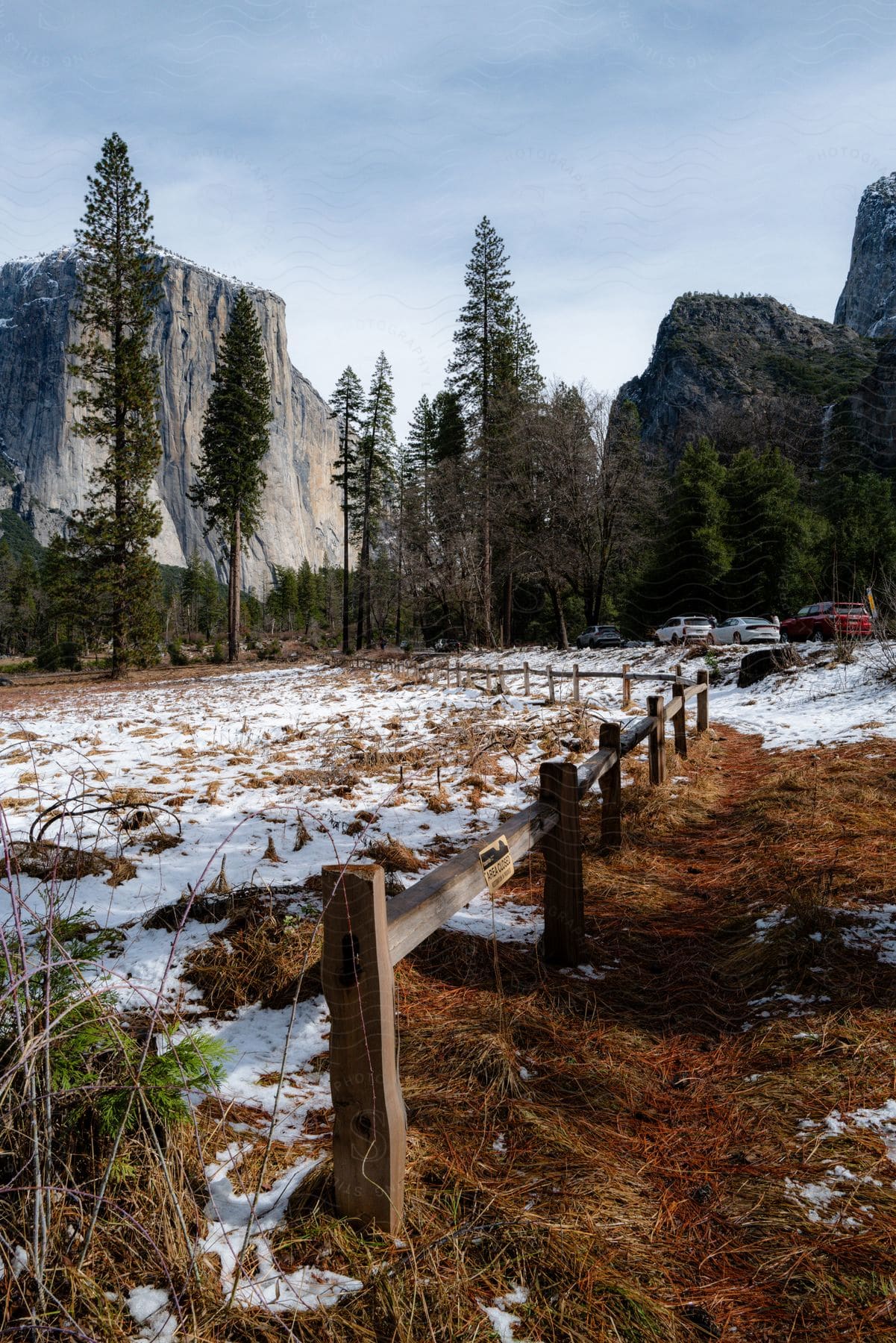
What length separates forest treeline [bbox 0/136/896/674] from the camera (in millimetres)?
24172

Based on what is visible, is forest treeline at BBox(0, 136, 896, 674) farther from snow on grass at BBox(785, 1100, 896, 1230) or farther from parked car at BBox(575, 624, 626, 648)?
snow on grass at BBox(785, 1100, 896, 1230)

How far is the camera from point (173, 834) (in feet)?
16.7

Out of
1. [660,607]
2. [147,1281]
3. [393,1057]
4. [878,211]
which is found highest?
[878,211]

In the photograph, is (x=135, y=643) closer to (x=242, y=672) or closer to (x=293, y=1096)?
→ (x=242, y=672)

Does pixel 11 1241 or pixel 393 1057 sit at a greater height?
pixel 393 1057

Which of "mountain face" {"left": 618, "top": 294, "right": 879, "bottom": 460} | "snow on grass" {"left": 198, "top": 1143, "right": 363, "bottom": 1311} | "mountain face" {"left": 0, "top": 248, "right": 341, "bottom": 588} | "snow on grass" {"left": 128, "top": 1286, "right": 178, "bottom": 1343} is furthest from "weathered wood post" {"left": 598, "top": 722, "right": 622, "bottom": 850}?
"mountain face" {"left": 0, "top": 248, "right": 341, "bottom": 588}

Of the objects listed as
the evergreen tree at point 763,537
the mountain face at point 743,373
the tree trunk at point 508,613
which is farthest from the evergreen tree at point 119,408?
the mountain face at point 743,373

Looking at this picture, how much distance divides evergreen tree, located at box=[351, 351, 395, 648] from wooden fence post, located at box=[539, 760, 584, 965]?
3730cm

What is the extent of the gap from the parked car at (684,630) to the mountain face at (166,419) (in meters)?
131

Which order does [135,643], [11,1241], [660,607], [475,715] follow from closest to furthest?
[11,1241] → [475,715] → [135,643] → [660,607]

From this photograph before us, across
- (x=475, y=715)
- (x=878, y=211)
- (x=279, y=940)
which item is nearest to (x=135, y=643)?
(x=475, y=715)

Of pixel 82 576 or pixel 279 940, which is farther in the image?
pixel 82 576

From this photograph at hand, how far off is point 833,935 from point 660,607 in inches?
1296

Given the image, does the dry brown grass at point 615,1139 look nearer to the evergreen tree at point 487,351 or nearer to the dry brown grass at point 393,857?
the dry brown grass at point 393,857
